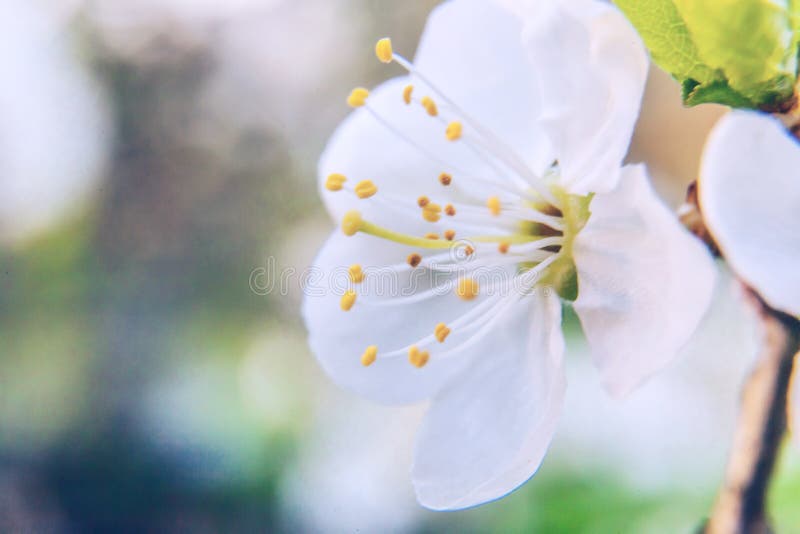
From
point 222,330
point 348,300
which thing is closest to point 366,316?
point 348,300

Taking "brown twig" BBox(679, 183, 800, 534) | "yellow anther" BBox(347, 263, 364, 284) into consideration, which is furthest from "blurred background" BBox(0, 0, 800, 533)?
"yellow anther" BBox(347, 263, 364, 284)

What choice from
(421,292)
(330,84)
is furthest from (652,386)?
(330,84)

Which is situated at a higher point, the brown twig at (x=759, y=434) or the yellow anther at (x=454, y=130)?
the yellow anther at (x=454, y=130)

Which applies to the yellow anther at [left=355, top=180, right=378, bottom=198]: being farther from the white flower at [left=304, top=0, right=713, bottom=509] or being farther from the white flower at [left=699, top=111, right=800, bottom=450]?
the white flower at [left=699, top=111, right=800, bottom=450]

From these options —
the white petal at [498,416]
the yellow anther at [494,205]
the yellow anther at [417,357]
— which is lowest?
the white petal at [498,416]

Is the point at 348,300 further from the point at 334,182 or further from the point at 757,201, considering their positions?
the point at 757,201

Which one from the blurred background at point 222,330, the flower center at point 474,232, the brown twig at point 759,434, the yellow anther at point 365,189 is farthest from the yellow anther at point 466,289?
the blurred background at point 222,330

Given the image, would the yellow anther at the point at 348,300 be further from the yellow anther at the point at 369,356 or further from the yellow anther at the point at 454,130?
the yellow anther at the point at 454,130
